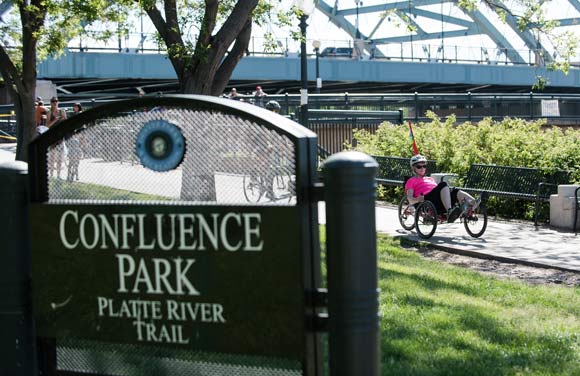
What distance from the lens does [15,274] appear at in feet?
15.2

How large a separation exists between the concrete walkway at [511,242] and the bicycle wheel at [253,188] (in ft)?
24.8

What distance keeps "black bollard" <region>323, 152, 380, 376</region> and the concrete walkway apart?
7.77 m

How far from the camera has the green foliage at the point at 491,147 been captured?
1720 cm

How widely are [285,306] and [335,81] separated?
5604 centimetres

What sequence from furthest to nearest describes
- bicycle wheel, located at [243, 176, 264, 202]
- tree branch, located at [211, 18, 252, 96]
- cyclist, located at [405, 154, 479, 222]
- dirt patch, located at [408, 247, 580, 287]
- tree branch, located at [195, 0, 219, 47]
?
tree branch, located at [211, 18, 252, 96]
tree branch, located at [195, 0, 219, 47]
cyclist, located at [405, 154, 479, 222]
dirt patch, located at [408, 247, 580, 287]
bicycle wheel, located at [243, 176, 264, 202]

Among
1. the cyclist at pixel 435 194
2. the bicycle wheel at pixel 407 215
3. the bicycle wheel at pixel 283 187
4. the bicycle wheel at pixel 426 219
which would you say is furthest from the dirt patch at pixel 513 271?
the bicycle wheel at pixel 283 187

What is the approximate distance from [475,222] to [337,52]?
1731 inches

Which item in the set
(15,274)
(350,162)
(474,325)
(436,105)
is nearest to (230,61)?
(474,325)

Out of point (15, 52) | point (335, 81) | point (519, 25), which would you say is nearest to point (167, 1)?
point (519, 25)

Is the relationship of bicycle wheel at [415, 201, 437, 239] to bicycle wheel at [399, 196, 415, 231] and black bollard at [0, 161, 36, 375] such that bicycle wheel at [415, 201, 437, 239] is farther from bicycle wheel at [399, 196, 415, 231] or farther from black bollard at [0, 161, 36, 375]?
black bollard at [0, 161, 36, 375]

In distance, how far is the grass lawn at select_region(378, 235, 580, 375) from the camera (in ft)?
19.5

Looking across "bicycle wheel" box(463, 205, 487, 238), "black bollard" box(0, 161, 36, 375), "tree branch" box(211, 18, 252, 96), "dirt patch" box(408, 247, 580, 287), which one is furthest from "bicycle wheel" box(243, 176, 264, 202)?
"tree branch" box(211, 18, 252, 96)

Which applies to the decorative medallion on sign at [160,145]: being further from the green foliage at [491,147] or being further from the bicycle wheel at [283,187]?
the green foliage at [491,147]

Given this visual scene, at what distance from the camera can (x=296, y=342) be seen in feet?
13.6
